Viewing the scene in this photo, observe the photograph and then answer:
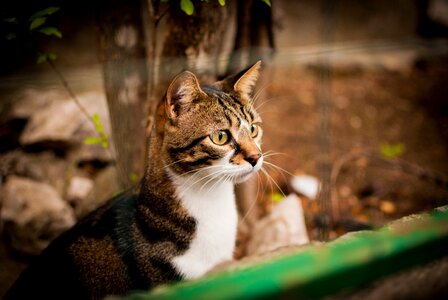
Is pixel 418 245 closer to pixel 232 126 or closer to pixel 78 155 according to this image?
pixel 232 126

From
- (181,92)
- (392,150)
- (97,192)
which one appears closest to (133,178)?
(97,192)

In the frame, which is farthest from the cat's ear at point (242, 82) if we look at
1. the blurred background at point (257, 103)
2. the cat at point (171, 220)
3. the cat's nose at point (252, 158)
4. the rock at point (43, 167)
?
the rock at point (43, 167)

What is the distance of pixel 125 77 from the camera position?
8.77ft

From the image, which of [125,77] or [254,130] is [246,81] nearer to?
[254,130]

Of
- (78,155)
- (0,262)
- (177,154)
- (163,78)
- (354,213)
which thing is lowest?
(354,213)

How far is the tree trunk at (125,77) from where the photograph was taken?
2.55 meters

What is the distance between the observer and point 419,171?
3.53 metres

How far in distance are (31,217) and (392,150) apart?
10.5 feet

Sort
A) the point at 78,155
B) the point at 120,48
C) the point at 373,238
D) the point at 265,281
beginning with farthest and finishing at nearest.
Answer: the point at 78,155, the point at 120,48, the point at 373,238, the point at 265,281

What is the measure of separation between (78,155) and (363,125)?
3077mm

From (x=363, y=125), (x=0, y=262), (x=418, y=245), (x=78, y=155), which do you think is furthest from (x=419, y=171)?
(x=0, y=262)

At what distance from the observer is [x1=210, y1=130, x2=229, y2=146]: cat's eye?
184cm

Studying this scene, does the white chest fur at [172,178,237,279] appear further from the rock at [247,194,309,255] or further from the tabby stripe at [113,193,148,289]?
the rock at [247,194,309,255]

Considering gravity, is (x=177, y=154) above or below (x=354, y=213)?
above
